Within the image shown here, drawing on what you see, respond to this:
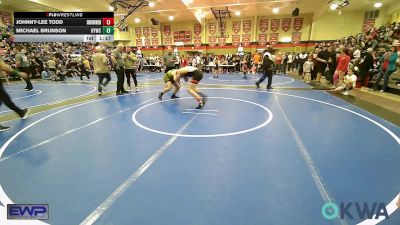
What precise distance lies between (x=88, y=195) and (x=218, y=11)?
73.3 ft

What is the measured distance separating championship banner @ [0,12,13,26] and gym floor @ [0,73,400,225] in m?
22.4

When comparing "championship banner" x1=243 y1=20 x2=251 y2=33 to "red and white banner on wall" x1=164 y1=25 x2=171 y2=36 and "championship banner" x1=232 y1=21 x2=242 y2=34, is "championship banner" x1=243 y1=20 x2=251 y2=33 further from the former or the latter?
"red and white banner on wall" x1=164 y1=25 x2=171 y2=36

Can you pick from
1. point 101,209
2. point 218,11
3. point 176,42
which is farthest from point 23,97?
point 176,42

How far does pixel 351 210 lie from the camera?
2.30 meters

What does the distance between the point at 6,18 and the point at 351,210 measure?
29.1 metres

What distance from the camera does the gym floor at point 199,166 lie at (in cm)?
235

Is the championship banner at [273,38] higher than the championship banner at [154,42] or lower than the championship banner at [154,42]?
higher

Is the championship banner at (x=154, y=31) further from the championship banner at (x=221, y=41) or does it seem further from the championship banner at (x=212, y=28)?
the championship banner at (x=221, y=41)

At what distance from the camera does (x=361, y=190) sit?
2617 mm

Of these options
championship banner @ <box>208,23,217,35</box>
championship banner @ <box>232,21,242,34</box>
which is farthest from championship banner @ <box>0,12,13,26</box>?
championship banner @ <box>232,21,242,34</box>

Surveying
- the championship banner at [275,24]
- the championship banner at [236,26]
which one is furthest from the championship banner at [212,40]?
the championship banner at [275,24]

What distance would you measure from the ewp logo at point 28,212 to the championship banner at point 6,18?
26520 millimetres

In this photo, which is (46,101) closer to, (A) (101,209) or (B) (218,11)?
(A) (101,209)

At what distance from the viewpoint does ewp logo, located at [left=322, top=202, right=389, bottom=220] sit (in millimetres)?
2223
